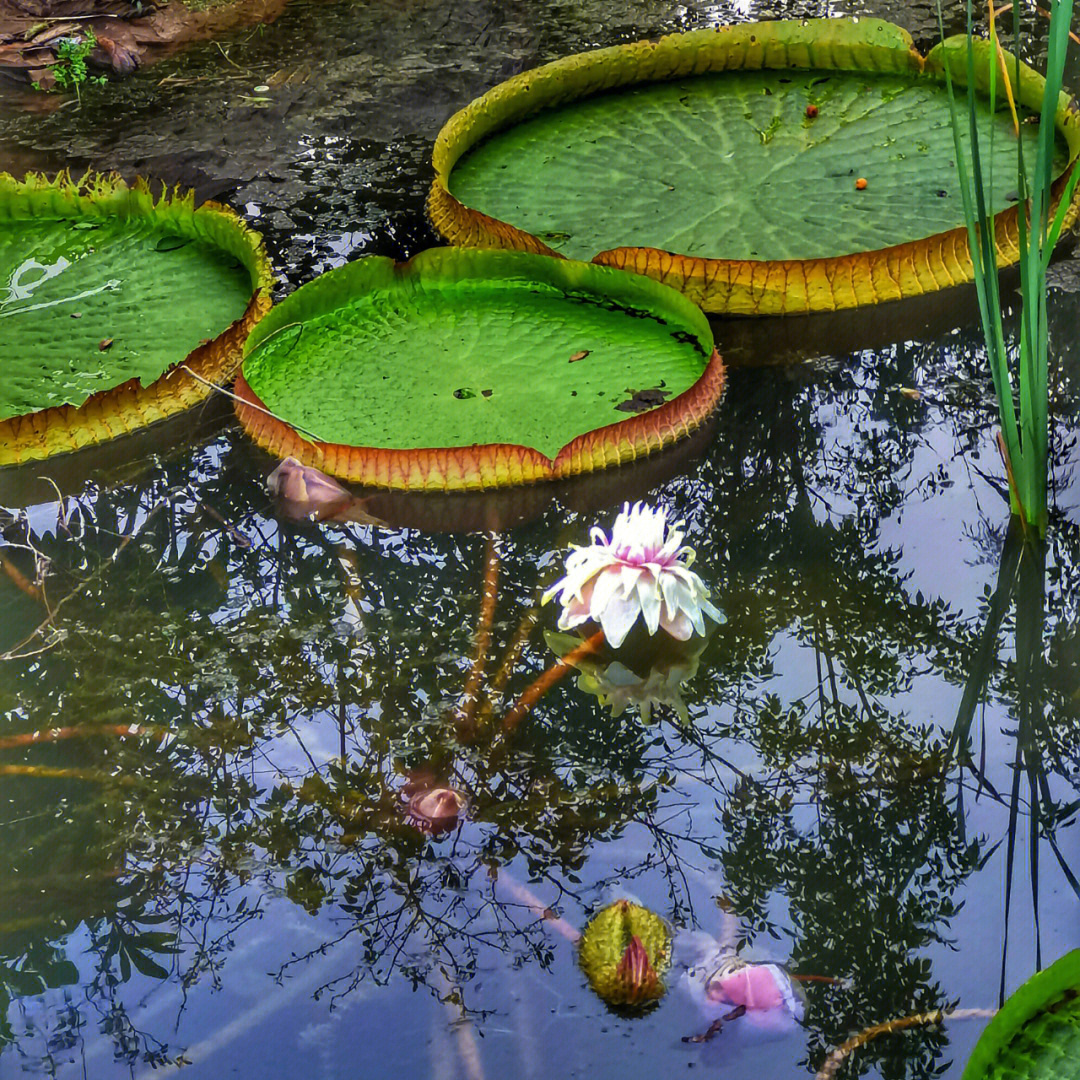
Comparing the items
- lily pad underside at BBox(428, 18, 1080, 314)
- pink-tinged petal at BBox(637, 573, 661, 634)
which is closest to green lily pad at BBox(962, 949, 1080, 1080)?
pink-tinged petal at BBox(637, 573, 661, 634)

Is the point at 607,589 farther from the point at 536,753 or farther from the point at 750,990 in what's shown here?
the point at 750,990

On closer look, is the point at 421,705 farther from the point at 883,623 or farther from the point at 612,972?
the point at 883,623

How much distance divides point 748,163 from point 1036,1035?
2209 millimetres

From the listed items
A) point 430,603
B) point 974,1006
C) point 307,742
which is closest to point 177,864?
point 307,742

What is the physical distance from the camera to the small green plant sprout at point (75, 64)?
3.94 metres

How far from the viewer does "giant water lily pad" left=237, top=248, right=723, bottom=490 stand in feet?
7.32

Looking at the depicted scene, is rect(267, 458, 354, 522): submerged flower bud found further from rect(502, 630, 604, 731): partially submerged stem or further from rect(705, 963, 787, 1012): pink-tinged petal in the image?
rect(705, 963, 787, 1012): pink-tinged petal

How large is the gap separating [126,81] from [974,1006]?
377 cm

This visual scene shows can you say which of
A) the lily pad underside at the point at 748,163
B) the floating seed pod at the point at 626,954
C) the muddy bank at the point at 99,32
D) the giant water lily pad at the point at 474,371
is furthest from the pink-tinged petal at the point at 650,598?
the muddy bank at the point at 99,32

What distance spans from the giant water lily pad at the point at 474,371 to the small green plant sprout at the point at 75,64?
1943mm

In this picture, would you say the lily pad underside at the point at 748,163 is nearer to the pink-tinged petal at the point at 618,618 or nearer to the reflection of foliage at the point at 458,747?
the reflection of foliage at the point at 458,747

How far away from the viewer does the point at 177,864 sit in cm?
166

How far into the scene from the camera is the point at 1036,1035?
124cm

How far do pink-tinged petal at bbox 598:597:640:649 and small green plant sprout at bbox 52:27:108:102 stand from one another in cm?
296
